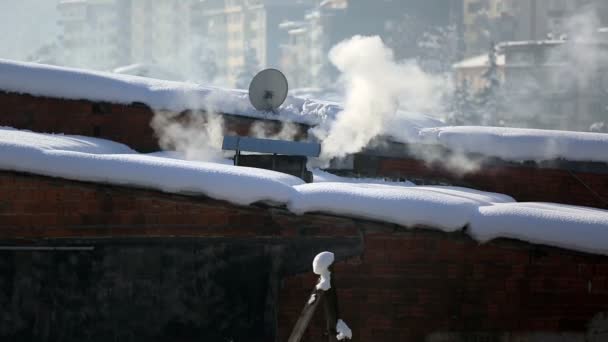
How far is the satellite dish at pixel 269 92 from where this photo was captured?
1627cm

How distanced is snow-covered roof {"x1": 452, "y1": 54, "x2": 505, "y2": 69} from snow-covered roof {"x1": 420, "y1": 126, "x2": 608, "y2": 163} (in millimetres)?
61229

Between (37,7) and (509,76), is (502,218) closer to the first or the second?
(509,76)

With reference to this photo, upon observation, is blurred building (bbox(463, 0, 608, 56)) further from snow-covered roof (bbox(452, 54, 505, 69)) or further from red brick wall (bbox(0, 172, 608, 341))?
red brick wall (bbox(0, 172, 608, 341))

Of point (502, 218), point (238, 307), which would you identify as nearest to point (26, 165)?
point (238, 307)

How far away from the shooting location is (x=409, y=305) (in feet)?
35.3

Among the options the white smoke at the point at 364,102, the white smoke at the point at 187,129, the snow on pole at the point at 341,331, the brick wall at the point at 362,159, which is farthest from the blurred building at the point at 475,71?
the snow on pole at the point at 341,331

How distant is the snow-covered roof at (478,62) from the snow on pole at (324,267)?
69249mm

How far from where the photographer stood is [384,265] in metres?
10.7

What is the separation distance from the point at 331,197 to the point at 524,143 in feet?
20.8

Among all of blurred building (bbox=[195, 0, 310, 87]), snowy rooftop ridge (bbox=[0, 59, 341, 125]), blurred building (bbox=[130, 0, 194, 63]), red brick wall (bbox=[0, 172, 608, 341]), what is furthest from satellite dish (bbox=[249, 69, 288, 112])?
blurred building (bbox=[195, 0, 310, 87])

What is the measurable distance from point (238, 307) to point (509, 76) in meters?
68.0

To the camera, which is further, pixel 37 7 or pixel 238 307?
pixel 37 7

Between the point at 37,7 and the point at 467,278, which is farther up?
the point at 37,7

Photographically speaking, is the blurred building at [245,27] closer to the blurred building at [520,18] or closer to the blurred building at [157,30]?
the blurred building at [157,30]
